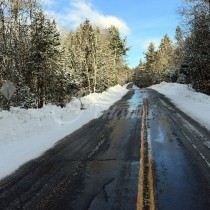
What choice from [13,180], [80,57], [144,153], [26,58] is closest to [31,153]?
[13,180]

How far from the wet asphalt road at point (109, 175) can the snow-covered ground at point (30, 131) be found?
2.04ft

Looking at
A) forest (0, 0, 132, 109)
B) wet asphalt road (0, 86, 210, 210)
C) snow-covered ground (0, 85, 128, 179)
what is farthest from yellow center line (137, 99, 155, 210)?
forest (0, 0, 132, 109)

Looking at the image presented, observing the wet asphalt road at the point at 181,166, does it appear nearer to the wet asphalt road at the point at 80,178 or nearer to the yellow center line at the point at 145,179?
the yellow center line at the point at 145,179

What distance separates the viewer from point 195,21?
30.8m

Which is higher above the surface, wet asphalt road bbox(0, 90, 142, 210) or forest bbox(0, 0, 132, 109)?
forest bbox(0, 0, 132, 109)

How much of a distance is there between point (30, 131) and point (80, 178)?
815 cm

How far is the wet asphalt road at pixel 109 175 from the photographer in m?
7.03

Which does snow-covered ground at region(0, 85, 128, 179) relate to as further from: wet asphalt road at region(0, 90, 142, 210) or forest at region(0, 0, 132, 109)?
forest at region(0, 0, 132, 109)

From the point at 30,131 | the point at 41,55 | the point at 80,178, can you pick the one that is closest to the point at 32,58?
the point at 41,55

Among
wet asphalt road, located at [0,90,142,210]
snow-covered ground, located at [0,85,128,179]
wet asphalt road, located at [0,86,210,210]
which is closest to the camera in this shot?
wet asphalt road, located at [0,86,210,210]

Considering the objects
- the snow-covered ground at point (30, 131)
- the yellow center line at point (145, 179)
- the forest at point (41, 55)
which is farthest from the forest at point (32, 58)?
the yellow center line at point (145, 179)

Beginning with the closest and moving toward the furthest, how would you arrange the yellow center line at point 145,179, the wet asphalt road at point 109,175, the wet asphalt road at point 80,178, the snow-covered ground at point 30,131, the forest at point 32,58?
the yellow center line at point 145,179 → the wet asphalt road at point 109,175 → the wet asphalt road at point 80,178 → the snow-covered ground at point 30,131 → the forest at point 32,58

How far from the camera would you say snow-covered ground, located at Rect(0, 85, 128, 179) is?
1183cm

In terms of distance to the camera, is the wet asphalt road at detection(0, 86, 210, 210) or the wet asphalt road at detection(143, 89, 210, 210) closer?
the wet asphalt road at detection(143, 89, 210, 210)
